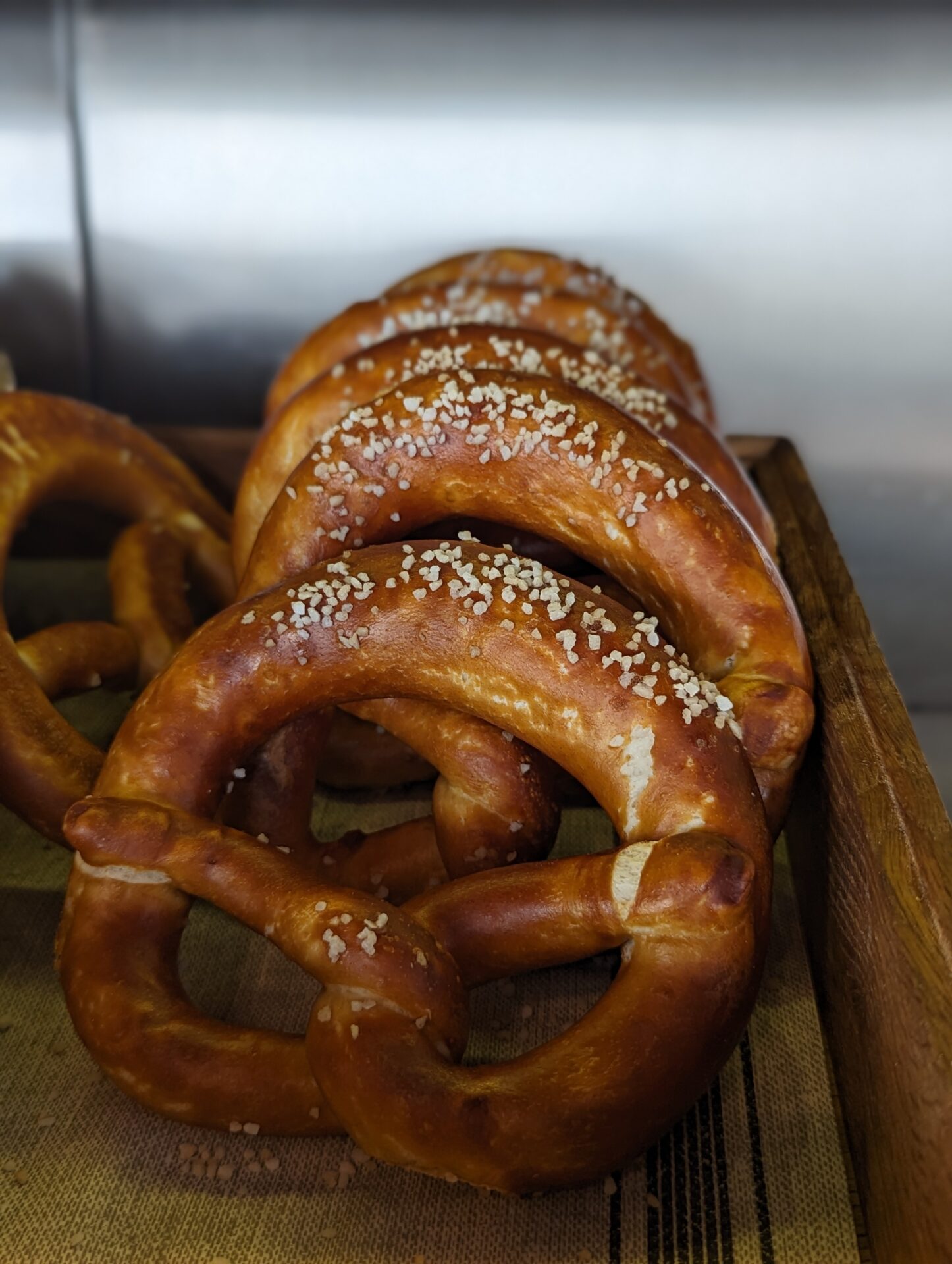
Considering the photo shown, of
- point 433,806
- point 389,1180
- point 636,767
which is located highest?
point 636,767

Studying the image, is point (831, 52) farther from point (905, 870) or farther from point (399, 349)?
point (905, 870)

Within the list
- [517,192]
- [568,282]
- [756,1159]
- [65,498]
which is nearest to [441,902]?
[756,1159]

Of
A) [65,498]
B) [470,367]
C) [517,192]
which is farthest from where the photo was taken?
[517,192]

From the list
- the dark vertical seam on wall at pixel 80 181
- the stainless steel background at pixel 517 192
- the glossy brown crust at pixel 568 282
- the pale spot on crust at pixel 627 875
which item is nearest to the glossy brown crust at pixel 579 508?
the pale spot on crust at pixel 627 875

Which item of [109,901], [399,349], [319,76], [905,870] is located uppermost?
[319,76]

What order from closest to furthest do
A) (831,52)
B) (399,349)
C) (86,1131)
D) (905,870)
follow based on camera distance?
(905,870) → (86,1131) → (399,349) → (831,52)

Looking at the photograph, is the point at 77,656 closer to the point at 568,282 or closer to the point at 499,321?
the point at 499,321

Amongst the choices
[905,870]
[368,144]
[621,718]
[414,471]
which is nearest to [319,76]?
[368,144]

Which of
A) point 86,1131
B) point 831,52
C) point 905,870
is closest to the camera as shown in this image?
point 905,870
